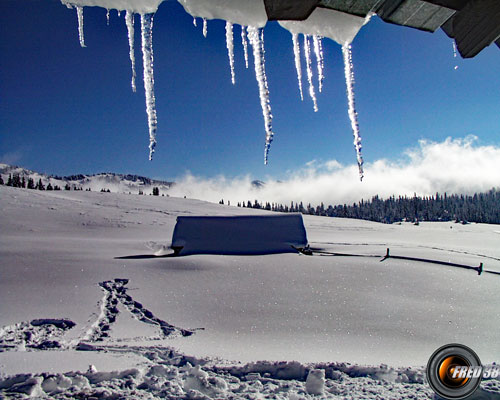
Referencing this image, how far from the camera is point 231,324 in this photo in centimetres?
569

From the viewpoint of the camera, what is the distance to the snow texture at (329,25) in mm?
1760

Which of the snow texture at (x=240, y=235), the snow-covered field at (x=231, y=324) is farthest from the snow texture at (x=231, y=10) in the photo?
the snow texture at (x=240, y=235)

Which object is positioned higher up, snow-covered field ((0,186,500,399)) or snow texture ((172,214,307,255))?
snow texture ((172,214,307,255))

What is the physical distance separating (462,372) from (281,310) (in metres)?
3.90

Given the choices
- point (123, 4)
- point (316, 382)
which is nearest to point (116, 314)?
point (316, 382)

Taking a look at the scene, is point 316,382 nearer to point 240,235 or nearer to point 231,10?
point 231,10

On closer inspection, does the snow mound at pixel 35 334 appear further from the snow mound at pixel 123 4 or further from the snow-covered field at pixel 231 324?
the snow mound at pixel 123 4

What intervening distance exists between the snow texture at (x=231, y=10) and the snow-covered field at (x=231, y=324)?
3.31 m

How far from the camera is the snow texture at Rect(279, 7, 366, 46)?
176cm

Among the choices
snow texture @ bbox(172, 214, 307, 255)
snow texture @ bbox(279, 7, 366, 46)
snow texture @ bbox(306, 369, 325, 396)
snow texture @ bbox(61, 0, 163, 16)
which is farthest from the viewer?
snow texture @ bbox(172, 214, 307, 255)

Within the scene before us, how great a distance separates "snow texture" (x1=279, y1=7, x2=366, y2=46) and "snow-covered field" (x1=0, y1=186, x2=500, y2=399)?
3.29 metres

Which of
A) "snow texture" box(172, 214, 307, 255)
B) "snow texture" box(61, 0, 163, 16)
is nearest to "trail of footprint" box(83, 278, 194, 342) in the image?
"snow texture" box(61, 0, 163, 16)

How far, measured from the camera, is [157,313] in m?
6.19

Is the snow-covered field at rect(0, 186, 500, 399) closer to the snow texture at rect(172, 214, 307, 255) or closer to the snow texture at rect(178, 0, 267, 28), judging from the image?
the snow texture at rect(172, 214, 307, 255)
